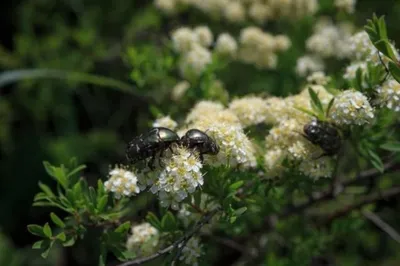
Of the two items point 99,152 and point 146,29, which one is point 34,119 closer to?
point 99,152

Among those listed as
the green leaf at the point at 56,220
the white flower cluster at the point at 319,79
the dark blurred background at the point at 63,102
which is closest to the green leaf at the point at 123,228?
the green leaf at the point at 56,220

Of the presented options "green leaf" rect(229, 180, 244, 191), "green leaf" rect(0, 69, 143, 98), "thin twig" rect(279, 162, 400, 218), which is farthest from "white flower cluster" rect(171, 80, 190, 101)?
"green leaf" rect(229, 180, 244, 191)

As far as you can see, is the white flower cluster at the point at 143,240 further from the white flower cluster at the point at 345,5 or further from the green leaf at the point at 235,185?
the white flower cluster at the point at 345,5

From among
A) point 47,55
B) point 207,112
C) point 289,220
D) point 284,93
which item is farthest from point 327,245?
point 47,55

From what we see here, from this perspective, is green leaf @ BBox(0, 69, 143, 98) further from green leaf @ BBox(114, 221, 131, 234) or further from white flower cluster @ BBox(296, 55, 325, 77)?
green leaf @ BBox(114, 221, 131, 234)

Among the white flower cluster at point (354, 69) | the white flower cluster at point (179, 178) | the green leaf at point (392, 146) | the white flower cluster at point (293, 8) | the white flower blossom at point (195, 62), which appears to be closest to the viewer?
the white flower cluster at point (179, 178)
